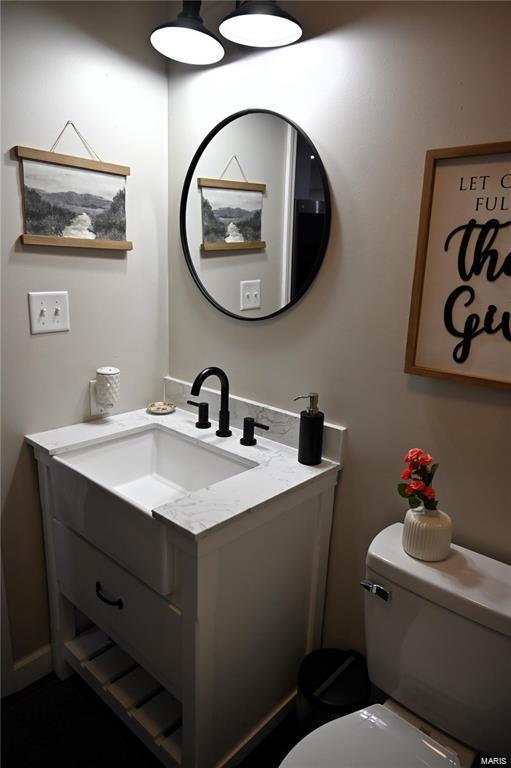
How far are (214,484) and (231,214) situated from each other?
0.86 metres

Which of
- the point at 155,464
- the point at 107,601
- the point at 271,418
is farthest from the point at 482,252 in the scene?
the point at 107,601

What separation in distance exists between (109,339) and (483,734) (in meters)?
1.50

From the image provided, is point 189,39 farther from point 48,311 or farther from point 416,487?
point 416,487

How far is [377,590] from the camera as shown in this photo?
47.6 inches

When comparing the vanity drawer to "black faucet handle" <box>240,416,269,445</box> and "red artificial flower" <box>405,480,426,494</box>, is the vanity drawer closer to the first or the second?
"black faucet handle" <box>240,416,269,445</box>

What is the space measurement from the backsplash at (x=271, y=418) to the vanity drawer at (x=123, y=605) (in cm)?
59

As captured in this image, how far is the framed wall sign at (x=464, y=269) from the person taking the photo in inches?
43.8

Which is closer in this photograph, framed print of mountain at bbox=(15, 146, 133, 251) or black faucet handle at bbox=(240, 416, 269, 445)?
framed print of mountain at bbox=(15, 146, 133, 251)

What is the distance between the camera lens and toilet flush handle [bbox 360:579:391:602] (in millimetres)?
1195

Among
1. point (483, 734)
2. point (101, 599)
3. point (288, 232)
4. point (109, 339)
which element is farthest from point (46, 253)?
point (483, 734)

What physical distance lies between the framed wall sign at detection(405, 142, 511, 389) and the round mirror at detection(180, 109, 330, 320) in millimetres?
316

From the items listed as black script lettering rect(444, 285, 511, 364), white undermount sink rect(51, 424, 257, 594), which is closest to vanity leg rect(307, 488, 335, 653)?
white undermount sink rect(51, 424, 257, 594)

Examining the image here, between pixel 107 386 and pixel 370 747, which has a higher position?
pixel 107 386

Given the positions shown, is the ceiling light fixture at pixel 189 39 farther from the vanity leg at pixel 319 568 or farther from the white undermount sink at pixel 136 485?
the vanity leg at pixel 319 568
